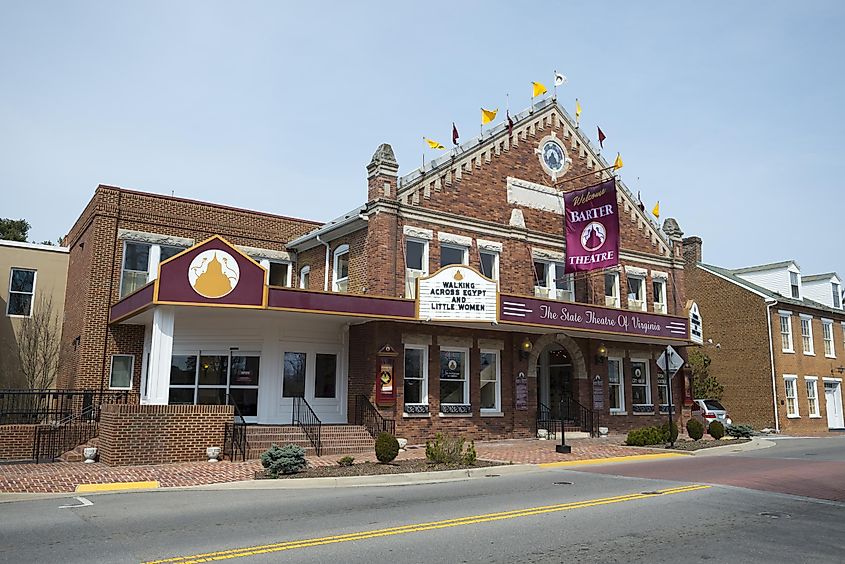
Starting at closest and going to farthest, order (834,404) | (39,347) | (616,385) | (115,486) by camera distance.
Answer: (115,486) < (39,347) < (616,385) < (834,404)

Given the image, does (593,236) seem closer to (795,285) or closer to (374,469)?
(374,469)

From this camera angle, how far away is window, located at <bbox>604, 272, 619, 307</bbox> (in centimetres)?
2697

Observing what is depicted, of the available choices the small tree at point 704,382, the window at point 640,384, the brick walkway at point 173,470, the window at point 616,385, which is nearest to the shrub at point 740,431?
the window at point 640,384

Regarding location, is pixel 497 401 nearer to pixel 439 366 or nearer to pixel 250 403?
pixel 439 366

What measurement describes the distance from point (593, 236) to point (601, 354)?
4322 millimetres

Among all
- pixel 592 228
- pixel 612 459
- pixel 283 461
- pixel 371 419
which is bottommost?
pixel 612 459

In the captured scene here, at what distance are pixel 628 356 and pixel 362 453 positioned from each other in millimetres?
12681

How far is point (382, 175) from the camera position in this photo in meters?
21.4

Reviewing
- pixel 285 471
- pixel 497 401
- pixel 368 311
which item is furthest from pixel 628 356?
pixel 285 471

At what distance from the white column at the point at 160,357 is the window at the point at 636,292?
18.0m

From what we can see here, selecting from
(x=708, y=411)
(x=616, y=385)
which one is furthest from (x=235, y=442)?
(x=708, y=411)

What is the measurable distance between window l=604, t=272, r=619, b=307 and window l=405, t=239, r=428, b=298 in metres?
8.47

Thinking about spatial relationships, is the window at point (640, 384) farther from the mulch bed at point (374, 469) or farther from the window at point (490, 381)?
the mulch bed at point (374, 469)

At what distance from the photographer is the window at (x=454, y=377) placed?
22.1 meters
